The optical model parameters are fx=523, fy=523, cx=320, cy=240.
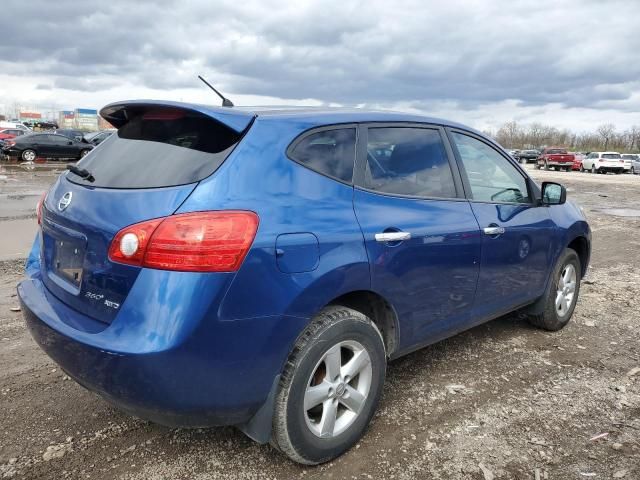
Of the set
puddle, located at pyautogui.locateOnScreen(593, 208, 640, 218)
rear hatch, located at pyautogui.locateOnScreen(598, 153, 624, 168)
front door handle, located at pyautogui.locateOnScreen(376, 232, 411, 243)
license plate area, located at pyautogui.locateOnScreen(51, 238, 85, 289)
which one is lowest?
puddle, located at pyautogui.locateOnScreen(593, 208, 640, 218)

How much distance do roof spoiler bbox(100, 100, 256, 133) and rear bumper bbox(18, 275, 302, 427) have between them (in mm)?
900

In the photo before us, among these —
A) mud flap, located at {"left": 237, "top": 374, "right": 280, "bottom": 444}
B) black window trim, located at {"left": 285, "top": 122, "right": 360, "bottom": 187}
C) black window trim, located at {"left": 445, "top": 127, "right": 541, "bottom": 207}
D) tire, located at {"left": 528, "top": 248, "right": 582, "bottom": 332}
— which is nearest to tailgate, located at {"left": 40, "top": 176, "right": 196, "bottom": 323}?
black window trim, located at {"left": 285, "top": 122, "right": 360, "bottom": 187}

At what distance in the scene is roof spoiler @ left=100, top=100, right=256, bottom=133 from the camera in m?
2.42

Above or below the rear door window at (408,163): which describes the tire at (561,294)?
below

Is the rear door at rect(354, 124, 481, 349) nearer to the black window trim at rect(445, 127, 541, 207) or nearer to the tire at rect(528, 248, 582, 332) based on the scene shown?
the black window trim at rect(445, 127, 541, 207)

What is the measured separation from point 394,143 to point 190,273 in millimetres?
1594

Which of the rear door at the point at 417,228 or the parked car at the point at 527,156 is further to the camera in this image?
the parked car at the point at 527,156

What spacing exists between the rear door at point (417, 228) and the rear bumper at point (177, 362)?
0.76m

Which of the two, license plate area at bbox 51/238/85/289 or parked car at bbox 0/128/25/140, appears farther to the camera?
parked car at bbox 0/128/25/140

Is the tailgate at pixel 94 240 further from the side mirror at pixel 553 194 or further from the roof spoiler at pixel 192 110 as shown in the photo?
the side mirror at pixel 553 194

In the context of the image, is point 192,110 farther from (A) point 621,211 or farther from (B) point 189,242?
(A) point 621,211

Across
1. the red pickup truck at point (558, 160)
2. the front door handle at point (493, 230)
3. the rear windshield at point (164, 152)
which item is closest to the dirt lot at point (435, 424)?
the front door handle at point (493, 230)

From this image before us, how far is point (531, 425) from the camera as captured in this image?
3.10 metres

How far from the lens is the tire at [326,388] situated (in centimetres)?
239
